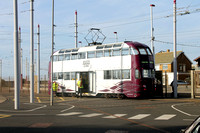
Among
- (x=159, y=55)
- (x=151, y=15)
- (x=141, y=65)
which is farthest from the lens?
(x=159, y=55)

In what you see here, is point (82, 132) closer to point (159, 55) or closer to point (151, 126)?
point (151, 126)

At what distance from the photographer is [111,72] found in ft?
90.0

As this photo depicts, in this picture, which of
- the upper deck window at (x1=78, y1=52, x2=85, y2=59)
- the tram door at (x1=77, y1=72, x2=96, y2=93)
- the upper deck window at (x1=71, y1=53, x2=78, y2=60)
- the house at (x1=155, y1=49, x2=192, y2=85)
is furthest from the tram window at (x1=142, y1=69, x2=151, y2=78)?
the house at (x1=155, y1=49, x2=192, y2=85)

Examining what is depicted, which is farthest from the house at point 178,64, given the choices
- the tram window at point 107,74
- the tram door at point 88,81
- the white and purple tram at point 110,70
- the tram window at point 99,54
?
the tram window at point 107,74

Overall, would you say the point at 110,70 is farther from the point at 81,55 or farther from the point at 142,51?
the point at 81,55

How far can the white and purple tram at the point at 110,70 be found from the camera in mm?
25500

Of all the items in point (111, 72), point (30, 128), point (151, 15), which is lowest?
point (30, 128)

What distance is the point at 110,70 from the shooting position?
27438mm

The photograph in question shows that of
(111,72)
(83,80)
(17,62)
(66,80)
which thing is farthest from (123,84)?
(17,62)

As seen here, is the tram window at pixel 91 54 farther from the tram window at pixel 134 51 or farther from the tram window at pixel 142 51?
the tram window at pixel 142 51

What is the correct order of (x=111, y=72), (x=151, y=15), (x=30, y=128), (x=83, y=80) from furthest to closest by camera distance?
(x=151, y=15) → (x=83, y=80) → (x=111, y=72) → (x=30, y=128)

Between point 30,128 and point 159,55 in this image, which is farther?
point 159,55

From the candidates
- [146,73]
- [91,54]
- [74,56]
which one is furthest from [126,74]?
[74,56]

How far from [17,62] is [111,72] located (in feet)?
34.3
